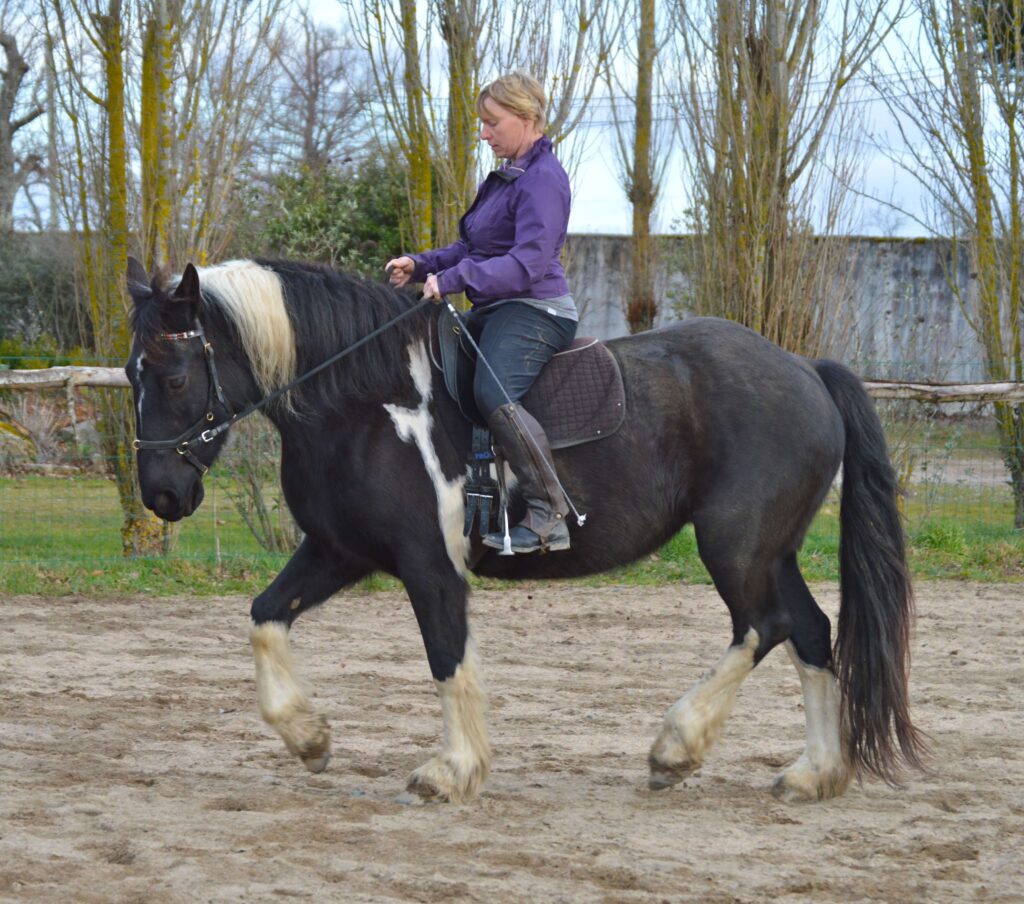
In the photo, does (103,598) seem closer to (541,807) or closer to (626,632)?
(626,632)

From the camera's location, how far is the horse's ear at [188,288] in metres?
4.16

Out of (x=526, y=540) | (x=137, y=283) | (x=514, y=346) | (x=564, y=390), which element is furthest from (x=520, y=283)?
(x=137, y=283)

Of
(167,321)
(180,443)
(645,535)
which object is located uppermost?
(167,321)

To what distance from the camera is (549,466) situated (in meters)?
4.43

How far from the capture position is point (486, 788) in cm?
453

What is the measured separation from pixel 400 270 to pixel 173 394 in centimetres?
102

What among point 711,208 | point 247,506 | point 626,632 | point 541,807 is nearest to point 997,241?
point 711,208

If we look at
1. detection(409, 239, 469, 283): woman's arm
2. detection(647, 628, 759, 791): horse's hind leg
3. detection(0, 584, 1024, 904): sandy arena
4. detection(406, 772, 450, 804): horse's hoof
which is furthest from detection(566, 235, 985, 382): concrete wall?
detection(406, 772, 450, 804): horse's hoof

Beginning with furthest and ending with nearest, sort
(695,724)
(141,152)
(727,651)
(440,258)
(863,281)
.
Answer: (863,281) → (141,152) → (440,258) → (727,651) → (695,724)

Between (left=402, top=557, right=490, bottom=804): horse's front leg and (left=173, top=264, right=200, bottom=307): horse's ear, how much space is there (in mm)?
1201

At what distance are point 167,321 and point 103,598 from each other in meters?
4.93

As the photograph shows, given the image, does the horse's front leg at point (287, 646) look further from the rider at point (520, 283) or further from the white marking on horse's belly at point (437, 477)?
the rider at point (520, 283)

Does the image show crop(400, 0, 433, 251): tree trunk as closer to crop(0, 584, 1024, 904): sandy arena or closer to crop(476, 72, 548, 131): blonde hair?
crop(0, 584, 1024, 904): sandy arena

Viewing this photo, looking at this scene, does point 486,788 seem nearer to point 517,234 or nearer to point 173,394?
point 173,394
